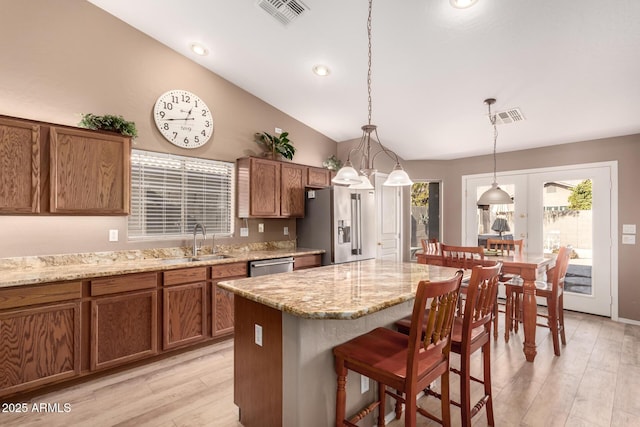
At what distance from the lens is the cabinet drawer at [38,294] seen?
212cm

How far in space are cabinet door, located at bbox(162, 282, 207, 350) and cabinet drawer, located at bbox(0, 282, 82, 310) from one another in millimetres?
683

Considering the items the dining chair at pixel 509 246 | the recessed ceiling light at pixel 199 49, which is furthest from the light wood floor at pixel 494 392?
the recessed ceiling light at pixel 199 49

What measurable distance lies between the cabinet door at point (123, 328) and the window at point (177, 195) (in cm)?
87

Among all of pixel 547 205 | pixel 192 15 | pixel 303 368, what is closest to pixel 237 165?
pixel 192 15

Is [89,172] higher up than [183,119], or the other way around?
[183,119]

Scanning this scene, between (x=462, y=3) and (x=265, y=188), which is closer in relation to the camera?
(x=462, y=3)

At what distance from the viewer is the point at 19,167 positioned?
2377 millimetres

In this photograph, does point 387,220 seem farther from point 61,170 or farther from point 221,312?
point 61,170

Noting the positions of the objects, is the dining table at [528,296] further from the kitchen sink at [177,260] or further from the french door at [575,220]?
the kitchen sink at [177,260]

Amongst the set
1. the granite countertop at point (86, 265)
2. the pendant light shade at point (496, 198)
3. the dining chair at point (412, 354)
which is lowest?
the dining chair at point (412, 354)

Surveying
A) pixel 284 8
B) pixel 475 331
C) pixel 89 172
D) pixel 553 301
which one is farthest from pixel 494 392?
pixel 89 172

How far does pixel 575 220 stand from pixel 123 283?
555 centimetres

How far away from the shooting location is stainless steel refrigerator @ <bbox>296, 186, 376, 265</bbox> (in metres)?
4.23

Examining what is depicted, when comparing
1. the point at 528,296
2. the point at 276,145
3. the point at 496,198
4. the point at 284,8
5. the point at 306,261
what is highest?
the point at 284,8
